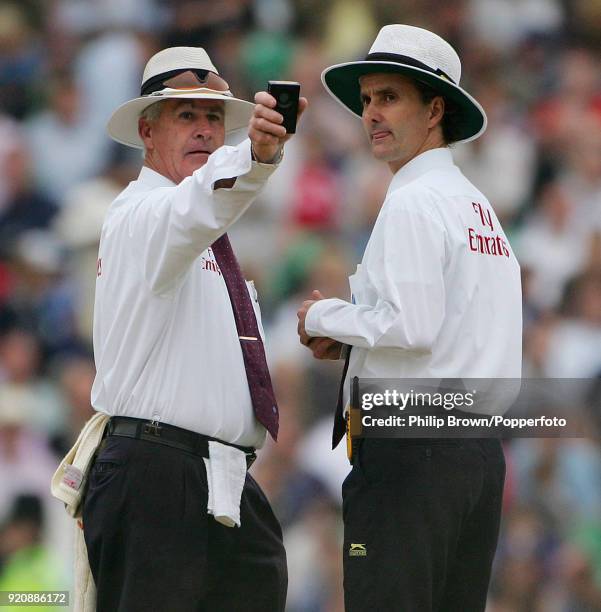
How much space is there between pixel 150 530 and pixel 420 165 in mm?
1390

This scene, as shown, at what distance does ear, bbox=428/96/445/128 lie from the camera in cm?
463

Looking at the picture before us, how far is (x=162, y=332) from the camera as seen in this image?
4457 millimetres

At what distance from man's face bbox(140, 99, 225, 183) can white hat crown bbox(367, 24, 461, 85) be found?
0.60 m

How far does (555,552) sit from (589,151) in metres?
2.67

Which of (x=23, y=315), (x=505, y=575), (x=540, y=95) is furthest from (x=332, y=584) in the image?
(x=540, y=95)

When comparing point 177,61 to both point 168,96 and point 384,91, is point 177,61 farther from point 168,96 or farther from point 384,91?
point 384,91

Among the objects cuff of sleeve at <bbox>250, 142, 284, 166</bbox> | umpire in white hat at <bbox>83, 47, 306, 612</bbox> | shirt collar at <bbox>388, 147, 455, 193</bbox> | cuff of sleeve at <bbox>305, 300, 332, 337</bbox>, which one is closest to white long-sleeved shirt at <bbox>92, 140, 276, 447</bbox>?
umpire in white hat at <bbox>83, 47, 306, 612</bbox>

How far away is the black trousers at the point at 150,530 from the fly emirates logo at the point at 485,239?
106 cm

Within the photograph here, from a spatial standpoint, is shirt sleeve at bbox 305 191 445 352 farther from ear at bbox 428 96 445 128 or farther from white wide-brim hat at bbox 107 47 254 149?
white wide-brim hat at bbox 107 47 254 149

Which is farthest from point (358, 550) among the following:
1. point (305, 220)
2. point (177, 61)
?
point (305, 220)

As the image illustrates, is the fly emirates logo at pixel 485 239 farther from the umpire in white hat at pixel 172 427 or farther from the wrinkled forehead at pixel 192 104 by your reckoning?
the wrinkled forehead at pixel 192 104

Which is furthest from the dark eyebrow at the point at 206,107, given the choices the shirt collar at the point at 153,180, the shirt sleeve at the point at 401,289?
the shirt sleeve at the point at 401,289

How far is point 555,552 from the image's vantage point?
7070mm

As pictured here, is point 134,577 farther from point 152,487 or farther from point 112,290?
point 112,290
